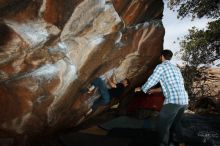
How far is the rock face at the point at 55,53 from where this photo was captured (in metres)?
7.17

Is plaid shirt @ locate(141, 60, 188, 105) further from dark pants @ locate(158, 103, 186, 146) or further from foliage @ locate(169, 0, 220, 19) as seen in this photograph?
A: foliage @ locate(169, 0, 220, 19)

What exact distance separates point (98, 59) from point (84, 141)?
6.00 ft

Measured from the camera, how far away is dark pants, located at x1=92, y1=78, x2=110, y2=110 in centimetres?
884

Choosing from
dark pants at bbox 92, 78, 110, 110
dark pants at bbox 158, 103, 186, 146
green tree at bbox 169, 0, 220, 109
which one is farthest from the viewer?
green tree at bbox 169, 0, 220, 109

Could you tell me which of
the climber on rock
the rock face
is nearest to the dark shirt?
the climber on rock

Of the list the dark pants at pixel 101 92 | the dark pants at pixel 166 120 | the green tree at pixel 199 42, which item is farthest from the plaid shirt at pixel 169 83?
the green tree at pixel 199 42

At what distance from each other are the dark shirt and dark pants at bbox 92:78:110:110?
0.14 meters

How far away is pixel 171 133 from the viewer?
7.58m

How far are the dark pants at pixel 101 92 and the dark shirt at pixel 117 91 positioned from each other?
5.6 inches

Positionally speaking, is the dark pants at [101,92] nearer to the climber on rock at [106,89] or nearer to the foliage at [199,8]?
the climber on rock at [106,89]

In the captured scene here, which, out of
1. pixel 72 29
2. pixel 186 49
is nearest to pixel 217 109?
pixel 186 49

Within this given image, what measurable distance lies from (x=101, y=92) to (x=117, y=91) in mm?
749

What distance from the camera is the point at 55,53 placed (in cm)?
767

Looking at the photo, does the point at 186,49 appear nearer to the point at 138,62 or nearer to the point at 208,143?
the point at 138,62
